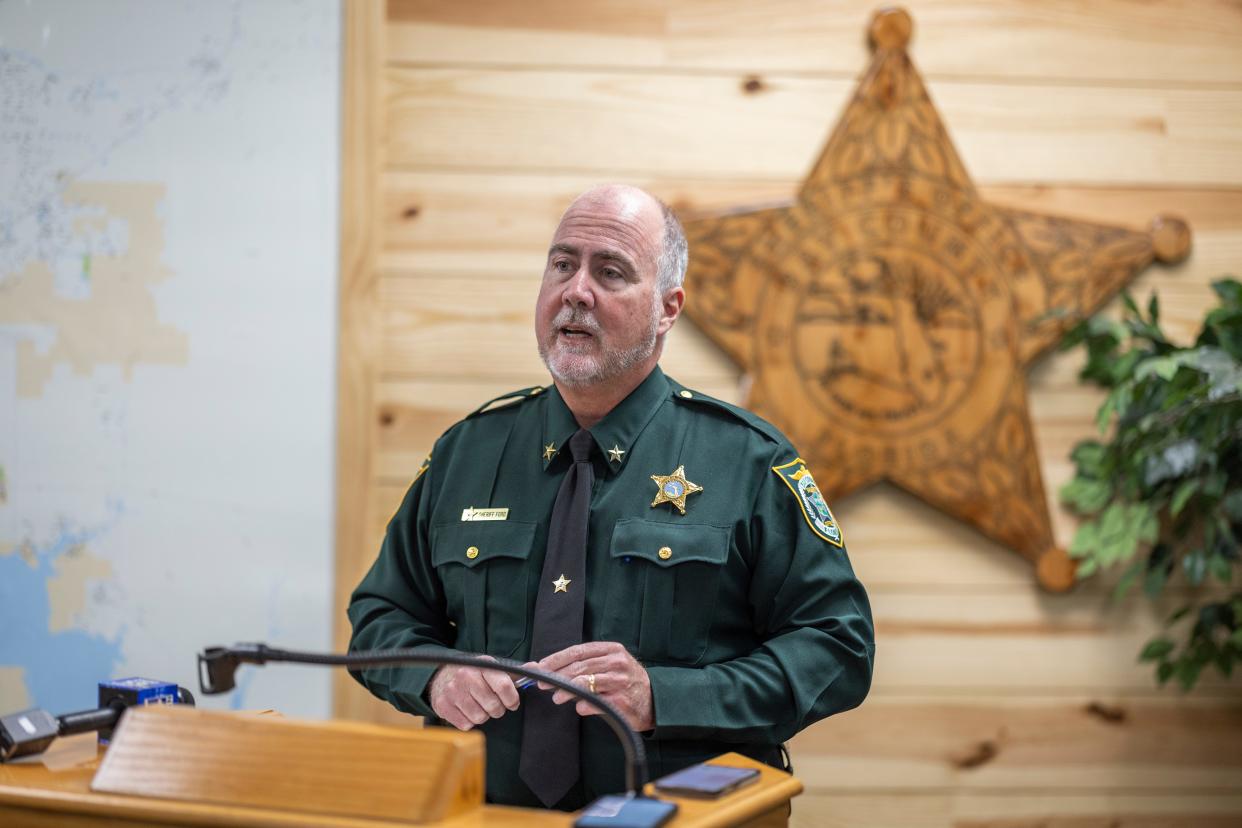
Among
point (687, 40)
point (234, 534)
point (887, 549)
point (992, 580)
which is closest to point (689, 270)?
point (687, 40)

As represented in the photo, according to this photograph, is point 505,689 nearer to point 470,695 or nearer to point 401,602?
point 470,695

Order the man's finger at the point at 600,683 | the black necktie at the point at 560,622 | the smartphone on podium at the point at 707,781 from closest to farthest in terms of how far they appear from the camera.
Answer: the smartphone on podium at the point at 707,781, the man's finger at the point at 600,683, the black necktie at the point at 560,622

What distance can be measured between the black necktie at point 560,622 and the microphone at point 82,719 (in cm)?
41

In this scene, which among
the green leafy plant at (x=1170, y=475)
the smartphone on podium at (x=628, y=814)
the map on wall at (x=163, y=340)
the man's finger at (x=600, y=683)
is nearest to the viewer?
the smartphone on podium at (x=628, y=814)

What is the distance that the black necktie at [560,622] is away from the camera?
145 centimetres

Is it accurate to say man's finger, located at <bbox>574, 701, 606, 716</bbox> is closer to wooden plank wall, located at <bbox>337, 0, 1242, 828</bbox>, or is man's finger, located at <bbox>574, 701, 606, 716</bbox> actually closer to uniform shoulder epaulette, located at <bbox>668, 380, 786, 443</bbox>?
uniform shoulder epaulette, located at <bbox>668, 380, 786, 443</bbox>

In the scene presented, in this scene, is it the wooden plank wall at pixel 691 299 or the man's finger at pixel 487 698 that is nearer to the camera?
the man's finger at pixel 487 698

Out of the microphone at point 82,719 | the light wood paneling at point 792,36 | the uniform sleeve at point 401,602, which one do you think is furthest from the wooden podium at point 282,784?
the light wood paneling at point 792,36

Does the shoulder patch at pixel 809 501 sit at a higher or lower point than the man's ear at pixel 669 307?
lower

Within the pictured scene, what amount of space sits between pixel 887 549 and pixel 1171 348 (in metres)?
0.64

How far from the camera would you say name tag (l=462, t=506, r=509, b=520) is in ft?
5.33

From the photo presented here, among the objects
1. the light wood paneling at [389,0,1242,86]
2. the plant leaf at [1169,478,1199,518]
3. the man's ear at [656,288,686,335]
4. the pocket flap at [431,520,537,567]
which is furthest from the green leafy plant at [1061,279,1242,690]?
the pocket flap at [431,520,537,567]

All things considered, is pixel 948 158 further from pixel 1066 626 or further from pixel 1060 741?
→ pixel 1060 741

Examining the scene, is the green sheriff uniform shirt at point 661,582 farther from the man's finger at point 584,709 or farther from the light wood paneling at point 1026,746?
the light wood paneling at point 1026,746
